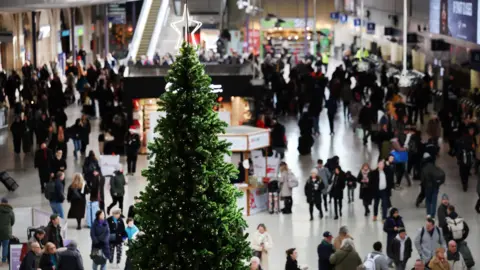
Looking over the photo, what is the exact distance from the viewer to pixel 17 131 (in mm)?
33469

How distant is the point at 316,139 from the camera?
36188 millimetres

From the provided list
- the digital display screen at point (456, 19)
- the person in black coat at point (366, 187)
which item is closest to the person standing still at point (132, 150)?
the person in black coat at point (366, 187)

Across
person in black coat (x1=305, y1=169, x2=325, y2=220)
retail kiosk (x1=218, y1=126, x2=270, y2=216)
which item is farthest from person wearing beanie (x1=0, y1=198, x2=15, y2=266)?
person in black coat (x1=305, y1=169, x2=325, y2=220)

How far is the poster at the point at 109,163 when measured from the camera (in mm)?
26500

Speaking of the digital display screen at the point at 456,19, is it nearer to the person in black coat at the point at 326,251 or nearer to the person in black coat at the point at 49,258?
the person in black coat at the point at 326,251

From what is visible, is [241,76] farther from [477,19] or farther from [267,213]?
[267,213]

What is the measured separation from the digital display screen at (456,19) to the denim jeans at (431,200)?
32.5ft

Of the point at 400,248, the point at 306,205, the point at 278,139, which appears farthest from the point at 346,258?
the point at 278,139

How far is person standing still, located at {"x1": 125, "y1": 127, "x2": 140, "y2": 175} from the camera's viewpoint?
97.9ft

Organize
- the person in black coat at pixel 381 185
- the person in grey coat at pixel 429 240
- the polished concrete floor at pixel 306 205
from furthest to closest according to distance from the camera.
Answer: the person in black coat at pixel 381 185 → the polished concrete floor at pixel 306 205 → the person in grey coat at pixel 429 240

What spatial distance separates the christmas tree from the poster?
16.2 meters

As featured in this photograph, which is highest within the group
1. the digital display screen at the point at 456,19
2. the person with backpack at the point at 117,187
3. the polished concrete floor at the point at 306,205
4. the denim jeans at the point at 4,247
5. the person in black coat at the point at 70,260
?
the digital display screen at the point at 456,19

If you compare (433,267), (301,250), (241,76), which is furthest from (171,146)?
(241,76)

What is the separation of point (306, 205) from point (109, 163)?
13.2 ft
